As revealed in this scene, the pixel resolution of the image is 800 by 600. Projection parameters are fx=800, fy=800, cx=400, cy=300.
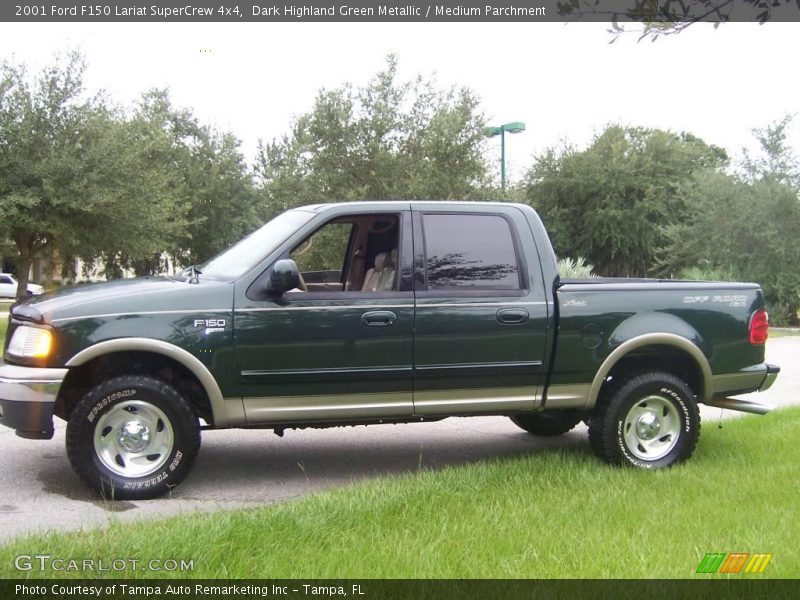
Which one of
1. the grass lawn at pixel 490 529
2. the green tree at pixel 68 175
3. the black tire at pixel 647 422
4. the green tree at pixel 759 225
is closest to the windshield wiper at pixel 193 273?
the grass lawn at pixel 490 529

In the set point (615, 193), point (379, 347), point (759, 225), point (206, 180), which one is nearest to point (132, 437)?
point (379, 347)

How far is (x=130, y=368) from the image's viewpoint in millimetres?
5469

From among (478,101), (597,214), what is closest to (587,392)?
(478,101)

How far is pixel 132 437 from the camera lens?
530 centimetres

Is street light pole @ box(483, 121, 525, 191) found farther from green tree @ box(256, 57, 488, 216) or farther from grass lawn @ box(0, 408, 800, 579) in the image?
grass lawn @ box(0, 408, 800, 579)

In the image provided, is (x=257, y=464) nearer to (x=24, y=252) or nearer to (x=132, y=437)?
(x=132, y=437)

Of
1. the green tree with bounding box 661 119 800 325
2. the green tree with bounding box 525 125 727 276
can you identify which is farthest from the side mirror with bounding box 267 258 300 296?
the green tree with bounding box 525 125 727 276

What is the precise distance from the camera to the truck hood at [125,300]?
518 cm

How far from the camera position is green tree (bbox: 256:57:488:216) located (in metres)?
26.1

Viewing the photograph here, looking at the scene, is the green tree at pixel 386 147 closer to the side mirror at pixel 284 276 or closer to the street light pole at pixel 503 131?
the street light pole at pixel 503 131

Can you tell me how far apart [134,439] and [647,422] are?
381 cm

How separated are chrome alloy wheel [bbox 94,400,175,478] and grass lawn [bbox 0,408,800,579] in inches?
34.0

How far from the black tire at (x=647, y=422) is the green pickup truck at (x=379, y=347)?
0.01m

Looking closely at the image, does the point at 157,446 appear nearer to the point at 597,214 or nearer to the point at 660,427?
the point at 660,427
